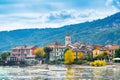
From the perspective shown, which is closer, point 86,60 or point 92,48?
point 86,60

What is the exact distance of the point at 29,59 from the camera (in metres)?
198

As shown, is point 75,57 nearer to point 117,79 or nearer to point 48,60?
point 48,60

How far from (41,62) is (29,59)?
18.0 metres

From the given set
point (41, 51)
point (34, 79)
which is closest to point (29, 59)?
point (41, 51)

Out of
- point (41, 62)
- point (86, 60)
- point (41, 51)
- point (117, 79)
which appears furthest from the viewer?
point (41, 51)

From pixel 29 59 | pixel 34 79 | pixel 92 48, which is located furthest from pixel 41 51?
pixel 34 79

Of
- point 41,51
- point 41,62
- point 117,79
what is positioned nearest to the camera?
point 117,79

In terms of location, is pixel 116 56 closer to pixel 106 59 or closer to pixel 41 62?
pixel 106 59

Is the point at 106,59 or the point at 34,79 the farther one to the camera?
the point at 106,59

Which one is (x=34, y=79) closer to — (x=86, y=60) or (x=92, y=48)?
(x=86, y=60)

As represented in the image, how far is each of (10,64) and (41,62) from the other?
43.2 feet

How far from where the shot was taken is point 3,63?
7387 inches

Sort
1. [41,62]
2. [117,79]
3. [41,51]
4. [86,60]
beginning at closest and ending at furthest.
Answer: [117,79] → [86,60] → [41,62] → [41,51]

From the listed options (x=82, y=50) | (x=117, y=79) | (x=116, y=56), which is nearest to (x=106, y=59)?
(x=116, y=56)
